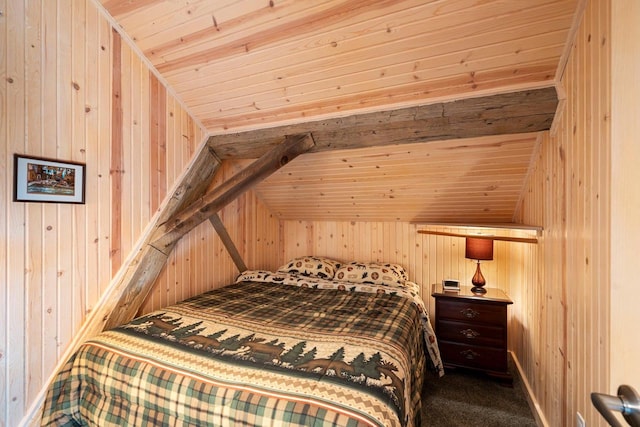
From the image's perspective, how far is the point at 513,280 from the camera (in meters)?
2.68

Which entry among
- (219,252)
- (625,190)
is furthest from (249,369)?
(219,252)

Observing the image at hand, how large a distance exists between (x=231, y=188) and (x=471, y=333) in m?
2.36

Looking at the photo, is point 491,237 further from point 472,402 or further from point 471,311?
point 472,402

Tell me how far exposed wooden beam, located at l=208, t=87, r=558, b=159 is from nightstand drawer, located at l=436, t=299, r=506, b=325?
58.4 inches

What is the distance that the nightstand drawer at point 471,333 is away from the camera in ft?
7.64

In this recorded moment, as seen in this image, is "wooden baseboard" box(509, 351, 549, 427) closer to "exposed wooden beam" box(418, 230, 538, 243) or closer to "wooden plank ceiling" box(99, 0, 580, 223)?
"exposed wooden beam" box(418, 230, 538, 243)

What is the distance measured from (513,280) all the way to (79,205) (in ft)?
11.6

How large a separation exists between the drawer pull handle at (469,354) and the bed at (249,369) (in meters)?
0.54

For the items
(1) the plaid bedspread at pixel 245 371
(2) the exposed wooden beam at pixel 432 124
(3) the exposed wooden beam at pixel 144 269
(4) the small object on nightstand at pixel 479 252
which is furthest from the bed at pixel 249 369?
(2) the exposed wooden beam at pixel 432 124

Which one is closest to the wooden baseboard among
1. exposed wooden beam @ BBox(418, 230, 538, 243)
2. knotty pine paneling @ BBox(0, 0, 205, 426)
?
exposed wooden beam @ BBox(418, 230, 538, 243)

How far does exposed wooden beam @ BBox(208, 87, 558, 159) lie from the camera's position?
1.57m

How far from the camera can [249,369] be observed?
4.08 ft

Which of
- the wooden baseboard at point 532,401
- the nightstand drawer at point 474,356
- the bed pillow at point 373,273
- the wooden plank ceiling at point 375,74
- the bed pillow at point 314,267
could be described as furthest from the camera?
the bed pillow at point 314,267

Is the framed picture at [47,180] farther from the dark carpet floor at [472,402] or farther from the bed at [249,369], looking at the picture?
the dark carpet floor at [472,402]
